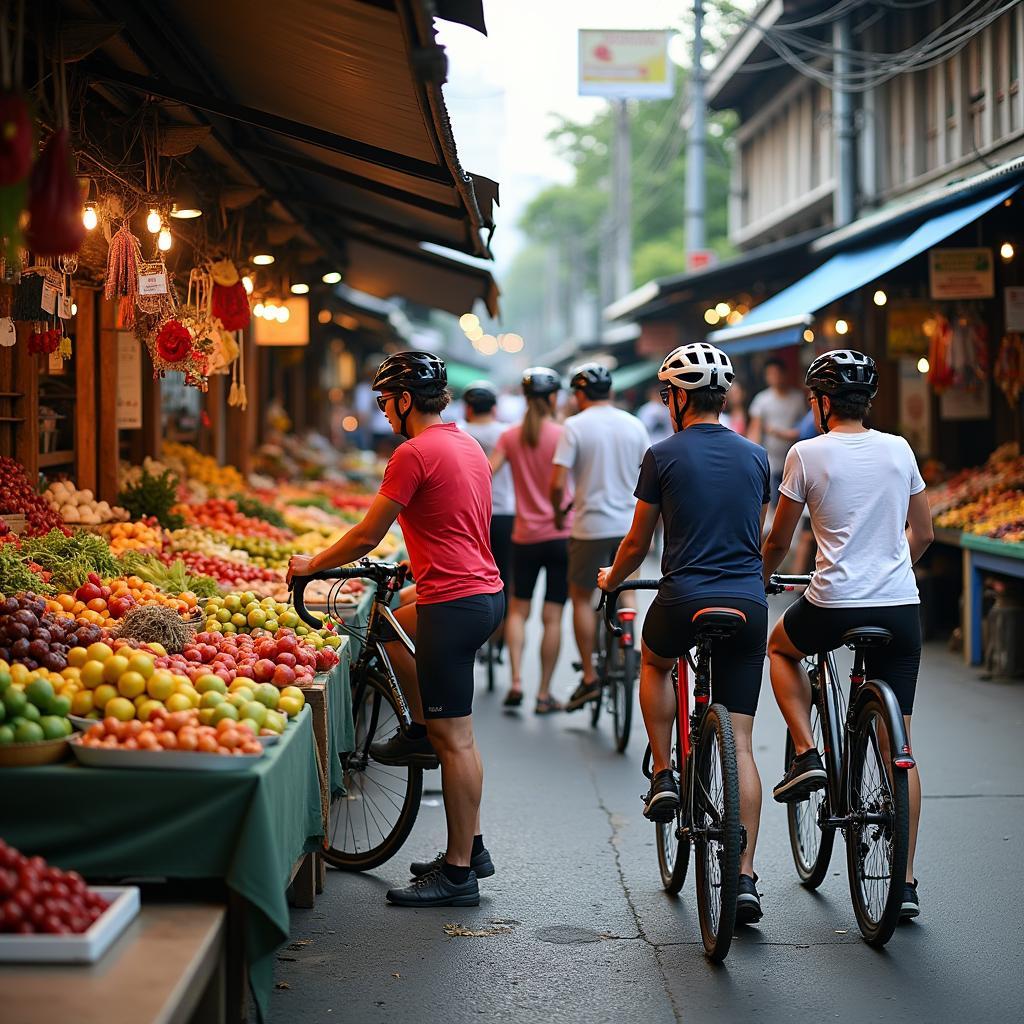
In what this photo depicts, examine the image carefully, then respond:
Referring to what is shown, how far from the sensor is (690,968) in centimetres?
498

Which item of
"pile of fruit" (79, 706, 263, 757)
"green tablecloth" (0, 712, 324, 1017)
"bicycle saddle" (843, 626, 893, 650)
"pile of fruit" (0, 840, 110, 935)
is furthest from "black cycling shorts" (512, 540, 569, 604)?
"pile of fruit" (0, 840, 110, 935)

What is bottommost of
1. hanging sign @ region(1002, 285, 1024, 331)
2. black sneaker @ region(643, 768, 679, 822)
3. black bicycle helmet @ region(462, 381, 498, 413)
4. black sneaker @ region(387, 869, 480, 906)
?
black sneaker @ region(387, 869, 480, 906)

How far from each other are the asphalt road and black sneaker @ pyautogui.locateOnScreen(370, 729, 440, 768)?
561mm

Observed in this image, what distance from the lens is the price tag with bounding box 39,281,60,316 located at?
6.73 metres

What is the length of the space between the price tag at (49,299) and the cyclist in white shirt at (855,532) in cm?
381

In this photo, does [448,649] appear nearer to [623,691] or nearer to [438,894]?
[438,894]

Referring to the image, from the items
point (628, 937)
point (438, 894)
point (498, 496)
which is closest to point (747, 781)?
point (628, 937)

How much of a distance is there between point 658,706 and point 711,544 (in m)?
0.78

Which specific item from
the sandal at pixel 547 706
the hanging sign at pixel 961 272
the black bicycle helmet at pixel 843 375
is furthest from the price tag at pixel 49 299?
the hanging sign at pixel 961 272

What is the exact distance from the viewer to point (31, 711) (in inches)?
167

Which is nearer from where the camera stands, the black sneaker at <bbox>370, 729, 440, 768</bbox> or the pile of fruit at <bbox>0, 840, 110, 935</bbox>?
the pile of fruit at <bbox>0, 840, 110, 935</bbox>

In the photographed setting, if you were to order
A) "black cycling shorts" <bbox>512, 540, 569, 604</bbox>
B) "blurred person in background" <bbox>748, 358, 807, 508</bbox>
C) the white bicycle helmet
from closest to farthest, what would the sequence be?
the white bicycle helmet, "black cycling shorts" <bbox>512, 540, 569, 604</bbox>, "blurred person in background" <bbox>748, 358, 807, 508</bbox>

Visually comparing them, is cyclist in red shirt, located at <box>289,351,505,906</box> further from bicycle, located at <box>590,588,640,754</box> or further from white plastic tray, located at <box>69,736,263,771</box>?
bicycle, located at <box>590,588,640,754</box>

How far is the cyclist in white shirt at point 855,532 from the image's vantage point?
5285 millimetres
